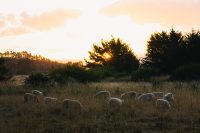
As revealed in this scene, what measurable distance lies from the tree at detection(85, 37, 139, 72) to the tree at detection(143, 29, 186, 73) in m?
5.54

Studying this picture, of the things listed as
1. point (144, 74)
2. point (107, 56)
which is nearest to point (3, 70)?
point (144, 74)

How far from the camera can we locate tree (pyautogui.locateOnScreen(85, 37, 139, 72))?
55.2 meters

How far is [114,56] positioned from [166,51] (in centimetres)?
1536

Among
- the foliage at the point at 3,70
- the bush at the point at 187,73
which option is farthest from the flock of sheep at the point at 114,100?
the bush at the point at 187,73

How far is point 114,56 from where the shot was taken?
60094mm

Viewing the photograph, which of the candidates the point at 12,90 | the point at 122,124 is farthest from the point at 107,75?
the point at 122,124

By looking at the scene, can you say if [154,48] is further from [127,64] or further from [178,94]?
[178,94]

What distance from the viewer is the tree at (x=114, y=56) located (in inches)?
2175

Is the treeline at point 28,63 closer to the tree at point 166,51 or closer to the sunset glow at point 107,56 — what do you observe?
the sunset glow at point 107,56

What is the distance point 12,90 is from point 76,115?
11.3 m

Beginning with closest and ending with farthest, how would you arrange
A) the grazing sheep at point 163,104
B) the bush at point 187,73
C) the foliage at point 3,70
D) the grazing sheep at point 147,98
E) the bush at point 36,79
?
the grazing sheep at point 163,104 < the grazing sheep at point 147,98 < the bush at point 36,79 < the bush at point 187,73 < the foliage at point 3,70

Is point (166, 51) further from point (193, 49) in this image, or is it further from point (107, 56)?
point (107, 56)

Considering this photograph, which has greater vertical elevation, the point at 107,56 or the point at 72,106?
the point at 107,56

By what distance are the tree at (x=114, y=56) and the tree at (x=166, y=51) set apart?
554cm
